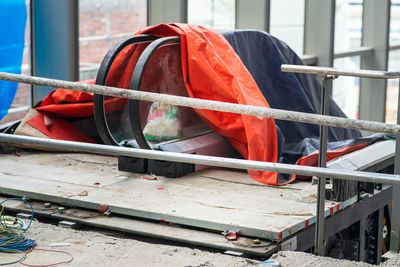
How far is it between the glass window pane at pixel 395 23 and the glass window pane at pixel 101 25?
22.2ft

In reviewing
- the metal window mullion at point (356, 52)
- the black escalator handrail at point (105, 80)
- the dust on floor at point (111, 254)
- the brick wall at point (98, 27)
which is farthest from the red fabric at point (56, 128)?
the metal window mullion at point (356, 52)

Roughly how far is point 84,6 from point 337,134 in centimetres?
304

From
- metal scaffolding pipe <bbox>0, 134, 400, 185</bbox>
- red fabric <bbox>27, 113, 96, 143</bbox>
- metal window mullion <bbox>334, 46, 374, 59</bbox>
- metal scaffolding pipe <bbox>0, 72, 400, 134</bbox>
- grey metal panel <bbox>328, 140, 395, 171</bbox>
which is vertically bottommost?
grey metal panel <bbox>328, 140, 395, 171</bbox>

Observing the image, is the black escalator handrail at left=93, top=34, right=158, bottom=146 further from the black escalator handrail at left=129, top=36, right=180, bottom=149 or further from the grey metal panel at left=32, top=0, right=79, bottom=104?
the grey metal panel at left=32, top=0, right=79, bottom=104

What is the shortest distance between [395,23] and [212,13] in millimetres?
5792

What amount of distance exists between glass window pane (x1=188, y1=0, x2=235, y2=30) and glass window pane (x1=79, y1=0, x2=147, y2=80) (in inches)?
35.6

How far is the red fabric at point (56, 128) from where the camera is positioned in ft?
18.1

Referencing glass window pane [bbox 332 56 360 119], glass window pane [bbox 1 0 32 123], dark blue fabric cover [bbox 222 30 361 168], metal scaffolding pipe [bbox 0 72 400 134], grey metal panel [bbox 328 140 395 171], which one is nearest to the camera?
metal scaffolding pipe [bbox 0 72 400 134]

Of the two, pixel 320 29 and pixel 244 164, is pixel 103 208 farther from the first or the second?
pixel 320 29

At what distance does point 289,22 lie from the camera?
9.91 metres

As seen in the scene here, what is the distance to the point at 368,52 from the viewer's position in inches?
476

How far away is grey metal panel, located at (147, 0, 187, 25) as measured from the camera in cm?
740

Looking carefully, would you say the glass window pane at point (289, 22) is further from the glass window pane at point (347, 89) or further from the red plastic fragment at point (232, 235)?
the red plastic fragment at point (232, 235)

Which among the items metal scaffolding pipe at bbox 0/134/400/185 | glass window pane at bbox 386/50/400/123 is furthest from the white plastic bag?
glass window pane at bbox 386/50/400/123
